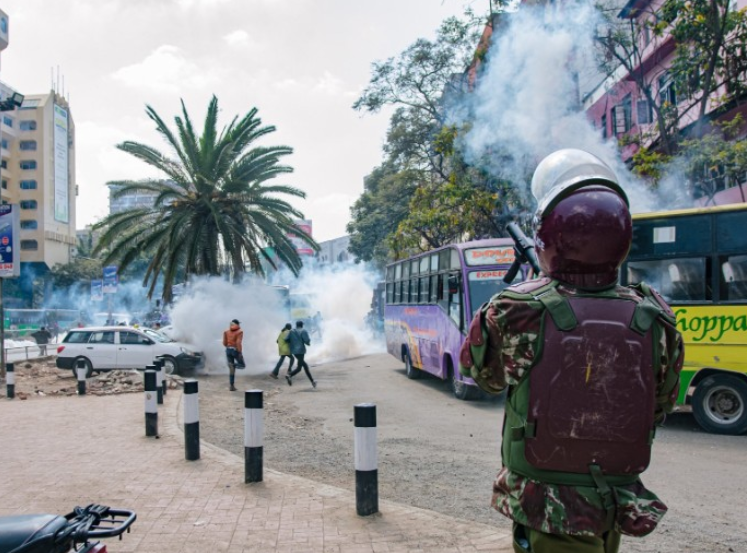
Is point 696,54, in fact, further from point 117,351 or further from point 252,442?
point 117,351

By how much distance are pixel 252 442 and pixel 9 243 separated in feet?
39.2

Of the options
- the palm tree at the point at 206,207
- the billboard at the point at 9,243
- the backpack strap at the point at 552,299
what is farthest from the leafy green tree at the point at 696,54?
the billboard at the point at 9,243

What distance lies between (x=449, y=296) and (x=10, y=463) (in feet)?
27.3

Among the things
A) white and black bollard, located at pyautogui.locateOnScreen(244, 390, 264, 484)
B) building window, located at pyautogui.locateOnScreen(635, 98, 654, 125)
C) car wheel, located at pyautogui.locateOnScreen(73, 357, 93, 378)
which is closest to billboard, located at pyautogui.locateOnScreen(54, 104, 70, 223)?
car wheel, located at pyautogui.locateOnScreen(73, 357, 93, 378)

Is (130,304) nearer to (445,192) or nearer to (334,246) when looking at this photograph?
(334,246)

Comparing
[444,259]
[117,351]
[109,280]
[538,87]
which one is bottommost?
[117,351]

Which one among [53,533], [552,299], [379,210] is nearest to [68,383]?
[53,533]

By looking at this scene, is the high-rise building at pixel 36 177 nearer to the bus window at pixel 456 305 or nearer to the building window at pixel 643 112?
the building window at pixel 643 112

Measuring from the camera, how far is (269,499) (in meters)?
5.39

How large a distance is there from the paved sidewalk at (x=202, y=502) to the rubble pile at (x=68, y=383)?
20.1ft

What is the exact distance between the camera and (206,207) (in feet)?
70.9

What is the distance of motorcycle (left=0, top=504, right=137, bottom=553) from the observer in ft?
7.38

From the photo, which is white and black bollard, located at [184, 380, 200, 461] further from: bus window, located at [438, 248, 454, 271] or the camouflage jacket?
bus window, located at [438, 248, 454, 271]

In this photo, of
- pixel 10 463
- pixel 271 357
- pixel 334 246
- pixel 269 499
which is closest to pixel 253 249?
pixel 271 357
